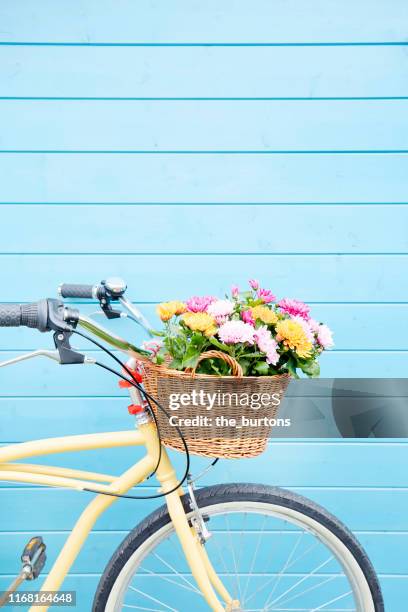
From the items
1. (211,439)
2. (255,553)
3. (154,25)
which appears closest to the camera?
(211,439)

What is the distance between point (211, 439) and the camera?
4.17ft

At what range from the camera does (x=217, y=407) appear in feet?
4.06

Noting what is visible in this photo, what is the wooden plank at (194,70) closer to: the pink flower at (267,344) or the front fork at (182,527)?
the pink flower at (267,344)

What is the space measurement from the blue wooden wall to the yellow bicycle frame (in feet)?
1.84

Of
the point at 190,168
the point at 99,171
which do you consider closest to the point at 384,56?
the point at 190,168

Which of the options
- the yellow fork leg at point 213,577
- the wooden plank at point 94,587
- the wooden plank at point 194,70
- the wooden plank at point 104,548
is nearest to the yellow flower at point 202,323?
the yellow fork leg at point 213,577

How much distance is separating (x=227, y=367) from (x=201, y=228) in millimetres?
809

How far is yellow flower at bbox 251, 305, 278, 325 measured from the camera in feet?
4.11

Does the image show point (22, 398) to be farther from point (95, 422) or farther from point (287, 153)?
point (287, 153)

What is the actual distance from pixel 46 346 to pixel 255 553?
1004 millimetres

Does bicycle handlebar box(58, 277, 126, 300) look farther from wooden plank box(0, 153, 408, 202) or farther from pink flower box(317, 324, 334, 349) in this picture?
wooden plank box(0, 153, 408, 202)

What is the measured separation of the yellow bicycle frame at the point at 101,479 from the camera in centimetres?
139

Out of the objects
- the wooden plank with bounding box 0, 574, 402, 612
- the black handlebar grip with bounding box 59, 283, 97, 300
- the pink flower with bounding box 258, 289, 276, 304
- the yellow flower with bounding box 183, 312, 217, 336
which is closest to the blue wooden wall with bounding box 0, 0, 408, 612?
the wooden plank with bounding box 0, 574, 402, 612

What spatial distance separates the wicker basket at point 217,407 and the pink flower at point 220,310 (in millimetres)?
81
